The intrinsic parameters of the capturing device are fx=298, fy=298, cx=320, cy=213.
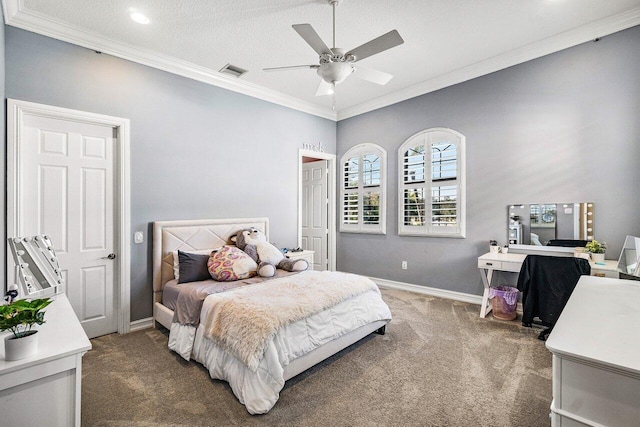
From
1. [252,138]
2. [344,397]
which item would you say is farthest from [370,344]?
[252,138]

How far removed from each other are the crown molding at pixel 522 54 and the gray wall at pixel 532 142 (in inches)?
3.0

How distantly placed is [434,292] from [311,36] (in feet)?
12.2

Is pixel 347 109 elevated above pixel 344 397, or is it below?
above

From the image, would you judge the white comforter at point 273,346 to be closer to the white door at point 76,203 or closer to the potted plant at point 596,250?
the white door at point 76,203

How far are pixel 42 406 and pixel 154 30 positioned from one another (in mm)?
3184

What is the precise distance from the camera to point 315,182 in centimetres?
579

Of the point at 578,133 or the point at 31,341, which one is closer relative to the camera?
the point at 31,341

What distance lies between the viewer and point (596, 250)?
2.92 m

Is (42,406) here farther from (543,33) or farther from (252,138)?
(543,33)

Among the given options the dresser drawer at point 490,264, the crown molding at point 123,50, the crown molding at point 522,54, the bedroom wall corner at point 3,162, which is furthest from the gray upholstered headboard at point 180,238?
the crown molding at point 522,54

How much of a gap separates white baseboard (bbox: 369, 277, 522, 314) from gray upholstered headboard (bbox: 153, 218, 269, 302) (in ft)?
8.42


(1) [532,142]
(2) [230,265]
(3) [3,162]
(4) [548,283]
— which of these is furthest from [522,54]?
(3) [3,162]

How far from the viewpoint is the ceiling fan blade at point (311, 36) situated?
209cm

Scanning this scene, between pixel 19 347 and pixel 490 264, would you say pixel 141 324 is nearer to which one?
pixel 19 347
